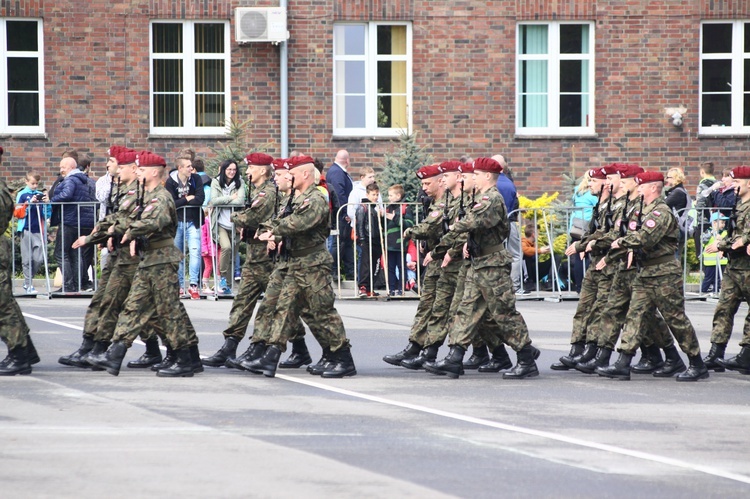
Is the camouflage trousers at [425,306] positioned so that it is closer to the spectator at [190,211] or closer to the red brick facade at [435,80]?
the spectator at [190,211]

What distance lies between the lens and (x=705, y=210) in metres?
18.5

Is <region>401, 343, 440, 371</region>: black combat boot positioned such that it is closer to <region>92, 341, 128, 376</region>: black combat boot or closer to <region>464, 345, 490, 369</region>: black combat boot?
<region>464, 345, 490, 369</region>: black combat boot

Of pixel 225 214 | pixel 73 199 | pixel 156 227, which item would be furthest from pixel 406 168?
pixel 156 227

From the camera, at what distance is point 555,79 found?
81.1ft

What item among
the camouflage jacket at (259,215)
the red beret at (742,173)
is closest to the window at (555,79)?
the red beret at (742,173)

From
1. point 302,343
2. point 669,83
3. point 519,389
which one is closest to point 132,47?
point 669,83

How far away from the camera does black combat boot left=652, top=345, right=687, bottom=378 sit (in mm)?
11719

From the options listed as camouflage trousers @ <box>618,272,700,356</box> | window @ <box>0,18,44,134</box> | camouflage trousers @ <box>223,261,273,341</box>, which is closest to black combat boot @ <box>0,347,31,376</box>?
camouflage trousers @ <box>223,261,273,341</box>

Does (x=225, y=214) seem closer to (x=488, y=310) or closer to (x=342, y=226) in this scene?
(x=342, y=226)

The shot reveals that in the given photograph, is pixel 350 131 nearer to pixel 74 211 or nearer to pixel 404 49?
pixel 404 49

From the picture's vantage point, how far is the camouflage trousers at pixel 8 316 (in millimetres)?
10891

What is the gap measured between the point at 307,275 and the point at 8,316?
2394 millimetres

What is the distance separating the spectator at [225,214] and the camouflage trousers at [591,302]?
6.67 m

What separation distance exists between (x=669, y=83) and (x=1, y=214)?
629 inches
